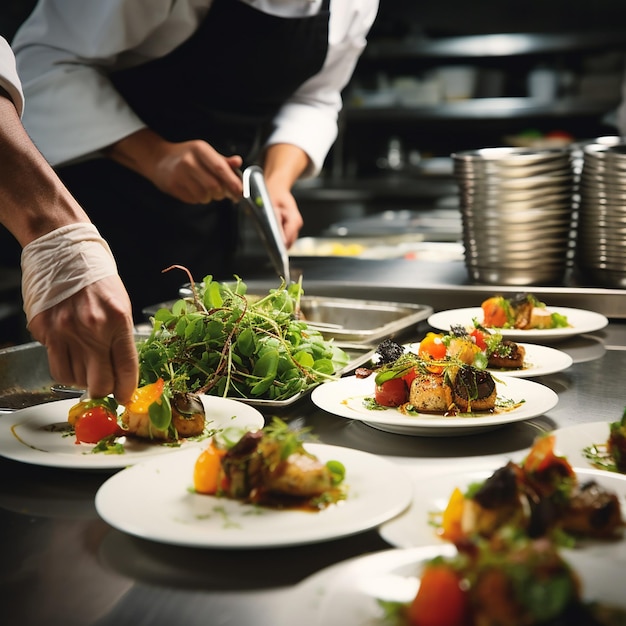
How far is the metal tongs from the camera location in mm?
2375

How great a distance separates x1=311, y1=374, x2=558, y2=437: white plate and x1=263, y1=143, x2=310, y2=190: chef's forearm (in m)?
1.47

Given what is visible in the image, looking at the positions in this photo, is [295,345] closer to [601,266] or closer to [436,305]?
[436,305]

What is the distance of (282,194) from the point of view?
2797mm

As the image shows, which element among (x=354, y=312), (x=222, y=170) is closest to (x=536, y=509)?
(x=354, y=312)

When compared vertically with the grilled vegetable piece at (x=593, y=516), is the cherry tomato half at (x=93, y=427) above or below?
below

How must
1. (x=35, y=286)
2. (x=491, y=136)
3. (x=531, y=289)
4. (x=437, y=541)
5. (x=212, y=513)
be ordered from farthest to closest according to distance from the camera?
(x=491, y=136) → (x=531, y=289) → (x=35, y=286) → (x=212, y=513) → (x=437, y=541)

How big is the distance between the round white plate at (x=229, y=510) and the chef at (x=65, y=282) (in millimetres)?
180

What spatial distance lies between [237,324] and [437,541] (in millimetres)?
819

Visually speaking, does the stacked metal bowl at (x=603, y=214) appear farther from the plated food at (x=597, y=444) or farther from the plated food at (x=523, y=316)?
the plated food at (x=597, y=444)

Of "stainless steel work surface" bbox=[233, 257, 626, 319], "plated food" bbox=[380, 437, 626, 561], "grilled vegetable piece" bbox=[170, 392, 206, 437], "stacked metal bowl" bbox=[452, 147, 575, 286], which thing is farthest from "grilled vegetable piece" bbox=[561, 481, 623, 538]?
"stacked metal bowl" bbox=[452, 147, 575, 286]

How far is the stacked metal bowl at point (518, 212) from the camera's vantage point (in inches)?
94.5

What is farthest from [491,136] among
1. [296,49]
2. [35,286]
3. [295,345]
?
[35,286]

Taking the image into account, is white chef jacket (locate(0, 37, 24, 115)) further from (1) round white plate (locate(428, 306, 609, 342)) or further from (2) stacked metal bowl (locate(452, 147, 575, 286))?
(2) stacked metal bowl (locate(452, 147, 575, 286))

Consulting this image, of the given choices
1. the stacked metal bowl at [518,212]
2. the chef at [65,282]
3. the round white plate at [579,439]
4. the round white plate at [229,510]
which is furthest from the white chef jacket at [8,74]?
the stacked metal bowl at [518,212]
